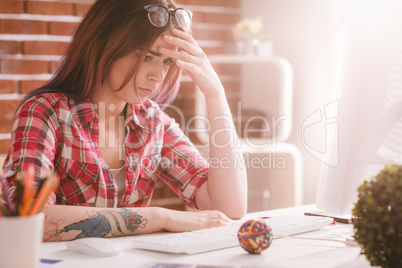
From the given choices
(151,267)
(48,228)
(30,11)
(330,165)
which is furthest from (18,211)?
(30,11)

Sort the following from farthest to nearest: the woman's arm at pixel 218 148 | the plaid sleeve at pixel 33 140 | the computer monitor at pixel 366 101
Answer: the woman's arm at pixel 218 148 < the plaid sleeve at pixel 33 140 < the computer monitor at pixel 366 101

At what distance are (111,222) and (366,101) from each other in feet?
1.93

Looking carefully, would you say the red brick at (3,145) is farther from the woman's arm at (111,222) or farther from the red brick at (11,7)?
the woman's arm at (111,222)

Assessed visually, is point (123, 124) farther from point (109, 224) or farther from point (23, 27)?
point (23, 27)

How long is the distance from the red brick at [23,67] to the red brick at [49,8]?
23 centimetres

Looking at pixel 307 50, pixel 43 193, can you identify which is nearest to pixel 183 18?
pixel 43 193

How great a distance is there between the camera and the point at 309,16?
10.9 feet

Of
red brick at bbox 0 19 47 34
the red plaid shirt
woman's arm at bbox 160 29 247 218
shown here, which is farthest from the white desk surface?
red brick at bbox 0 19 47 34

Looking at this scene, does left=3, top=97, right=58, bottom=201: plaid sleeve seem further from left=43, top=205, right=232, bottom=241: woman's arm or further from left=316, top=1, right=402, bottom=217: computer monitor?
left=316, top=1, right=402, bottom=217: computer monitor

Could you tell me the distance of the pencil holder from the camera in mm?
764

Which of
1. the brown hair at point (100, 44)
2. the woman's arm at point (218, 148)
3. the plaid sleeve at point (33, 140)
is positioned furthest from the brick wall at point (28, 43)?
the plaid sleeve at point (33, 140)

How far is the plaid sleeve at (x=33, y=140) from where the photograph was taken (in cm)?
130

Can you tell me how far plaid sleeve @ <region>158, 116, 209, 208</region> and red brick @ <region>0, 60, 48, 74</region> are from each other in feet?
A: 3.63

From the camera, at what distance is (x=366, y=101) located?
115cm
